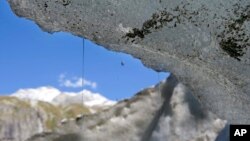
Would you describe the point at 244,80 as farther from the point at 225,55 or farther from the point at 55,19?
the point at 55,19

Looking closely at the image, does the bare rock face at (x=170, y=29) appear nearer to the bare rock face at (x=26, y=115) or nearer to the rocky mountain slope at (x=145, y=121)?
the rocky mountain slope at (x=145, y=121)

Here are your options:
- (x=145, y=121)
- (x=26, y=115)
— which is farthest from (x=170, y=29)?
(x=26, y=115)

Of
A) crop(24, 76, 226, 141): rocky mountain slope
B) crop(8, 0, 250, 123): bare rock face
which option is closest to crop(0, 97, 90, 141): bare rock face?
crop(24, 76, 226, 141): rocky mountain slope

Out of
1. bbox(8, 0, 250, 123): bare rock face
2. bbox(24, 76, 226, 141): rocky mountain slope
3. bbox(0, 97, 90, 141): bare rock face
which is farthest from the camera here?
bbox(0, 97, 90, 141): bare rock face

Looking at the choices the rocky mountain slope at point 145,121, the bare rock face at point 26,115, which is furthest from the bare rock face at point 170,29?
the bare rock face at point 26,115

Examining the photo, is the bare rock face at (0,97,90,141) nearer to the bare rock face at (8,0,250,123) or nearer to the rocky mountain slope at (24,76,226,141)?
the rocky mountain slope at (24,76,226,141)

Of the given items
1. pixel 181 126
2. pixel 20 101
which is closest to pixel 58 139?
pixel 181 126
